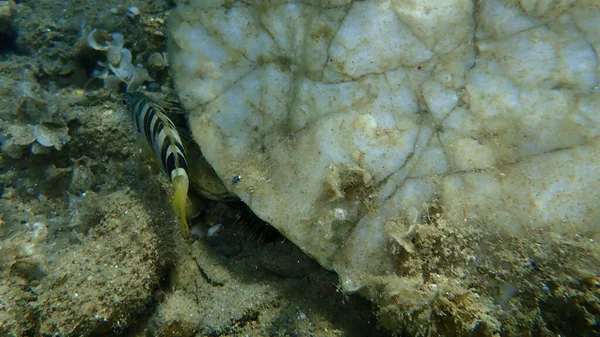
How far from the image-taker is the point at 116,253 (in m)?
2.73

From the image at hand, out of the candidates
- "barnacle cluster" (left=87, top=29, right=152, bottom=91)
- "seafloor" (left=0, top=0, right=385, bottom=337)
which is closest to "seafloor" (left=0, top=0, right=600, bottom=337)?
"seafloor" (left=0, top=0, right=385, bottom=337)

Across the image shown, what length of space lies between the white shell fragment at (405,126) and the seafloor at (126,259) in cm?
42

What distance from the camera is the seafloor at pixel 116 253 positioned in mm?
2574

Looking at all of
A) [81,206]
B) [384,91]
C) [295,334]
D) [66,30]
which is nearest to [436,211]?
[384,91]

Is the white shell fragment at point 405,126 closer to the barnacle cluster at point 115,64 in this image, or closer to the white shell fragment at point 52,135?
the barnacle cluster at point 115,64

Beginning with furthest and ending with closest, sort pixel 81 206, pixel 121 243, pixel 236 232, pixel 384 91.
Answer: pixel 236 232, pixel 81 206, pixel 121 243, pixel 384 91

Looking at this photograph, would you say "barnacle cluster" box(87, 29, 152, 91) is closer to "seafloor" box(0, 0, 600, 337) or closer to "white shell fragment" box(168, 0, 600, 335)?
"seafloor" box(0, 0, 600, 337)

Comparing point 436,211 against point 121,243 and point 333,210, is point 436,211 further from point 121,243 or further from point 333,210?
point 121,243

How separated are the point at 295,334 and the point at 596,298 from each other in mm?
1898

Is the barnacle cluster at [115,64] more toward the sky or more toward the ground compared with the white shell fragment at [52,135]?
more toward the sky

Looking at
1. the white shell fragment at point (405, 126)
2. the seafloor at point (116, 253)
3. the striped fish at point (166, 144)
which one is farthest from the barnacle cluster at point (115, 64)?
the white shell fragment at point (405, 126)

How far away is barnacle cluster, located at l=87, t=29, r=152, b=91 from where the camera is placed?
393cm

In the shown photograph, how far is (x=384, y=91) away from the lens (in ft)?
8.29

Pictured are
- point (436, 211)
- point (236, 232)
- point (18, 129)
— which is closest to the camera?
point (436, 211)
